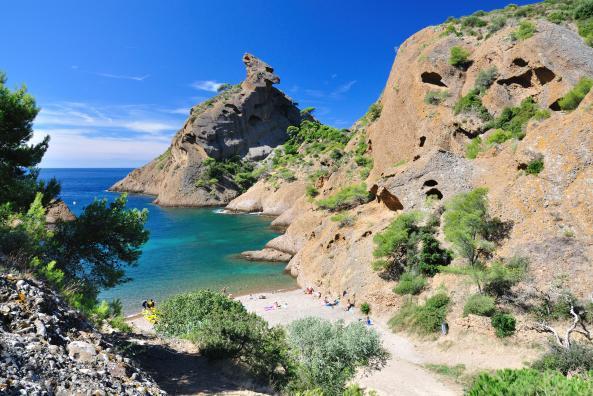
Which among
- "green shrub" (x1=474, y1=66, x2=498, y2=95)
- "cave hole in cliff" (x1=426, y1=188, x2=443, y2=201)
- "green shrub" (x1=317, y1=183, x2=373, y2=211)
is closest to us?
"cave hole in cliff" (x1=426, y1=188, x2=443, y2=201)

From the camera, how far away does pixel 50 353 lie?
6.10 m

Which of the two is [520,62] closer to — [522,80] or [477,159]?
[522,80]

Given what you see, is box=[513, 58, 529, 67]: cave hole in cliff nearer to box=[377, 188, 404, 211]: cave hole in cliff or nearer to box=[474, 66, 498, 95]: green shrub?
box=[474, 66, 498, 95]: green shrub

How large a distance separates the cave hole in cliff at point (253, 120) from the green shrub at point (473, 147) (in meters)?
75.9

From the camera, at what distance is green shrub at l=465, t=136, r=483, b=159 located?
3140cm

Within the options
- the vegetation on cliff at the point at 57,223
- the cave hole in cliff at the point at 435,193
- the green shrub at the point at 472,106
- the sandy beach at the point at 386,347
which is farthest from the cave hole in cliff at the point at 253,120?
→ the vegetation on cliff at the point at 57,223

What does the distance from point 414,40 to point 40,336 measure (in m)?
53.0

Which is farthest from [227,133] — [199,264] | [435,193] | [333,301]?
[333,301]

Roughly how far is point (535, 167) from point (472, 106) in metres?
16.4

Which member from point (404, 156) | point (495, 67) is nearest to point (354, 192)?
point (404, 156)

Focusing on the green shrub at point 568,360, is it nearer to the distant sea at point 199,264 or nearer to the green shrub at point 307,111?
the distant sea at point 199,264

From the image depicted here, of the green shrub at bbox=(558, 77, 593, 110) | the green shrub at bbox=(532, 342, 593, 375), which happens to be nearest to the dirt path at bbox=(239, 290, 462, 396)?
the green shrub at bbox=(532, 342, 593, 375)

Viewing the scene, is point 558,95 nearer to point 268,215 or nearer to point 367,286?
point 367,286

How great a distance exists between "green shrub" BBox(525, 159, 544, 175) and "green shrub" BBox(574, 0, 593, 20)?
2665 centimetres
